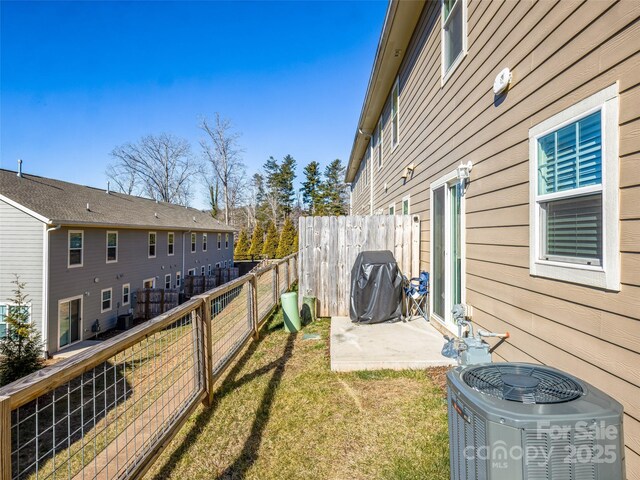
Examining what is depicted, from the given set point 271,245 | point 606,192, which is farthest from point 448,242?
point 271,245

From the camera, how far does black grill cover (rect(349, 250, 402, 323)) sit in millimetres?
5332

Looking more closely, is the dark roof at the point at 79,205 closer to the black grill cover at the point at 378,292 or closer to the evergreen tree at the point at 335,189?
the black grill cover at the point at 378,292

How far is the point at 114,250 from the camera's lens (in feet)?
44.7

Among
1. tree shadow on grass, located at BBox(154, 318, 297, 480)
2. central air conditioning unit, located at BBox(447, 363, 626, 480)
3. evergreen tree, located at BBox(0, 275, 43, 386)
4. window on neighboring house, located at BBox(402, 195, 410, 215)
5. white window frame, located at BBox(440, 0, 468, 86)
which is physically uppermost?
white window frame, located at BBox(440, 0, 468, 86)

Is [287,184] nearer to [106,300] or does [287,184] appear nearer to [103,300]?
[106,300]

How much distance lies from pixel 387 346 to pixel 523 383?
2.86 m

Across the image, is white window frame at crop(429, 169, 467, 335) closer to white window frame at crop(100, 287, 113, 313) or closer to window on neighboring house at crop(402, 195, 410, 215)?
window on neighboring house at crop(402, 195, 410, 215)

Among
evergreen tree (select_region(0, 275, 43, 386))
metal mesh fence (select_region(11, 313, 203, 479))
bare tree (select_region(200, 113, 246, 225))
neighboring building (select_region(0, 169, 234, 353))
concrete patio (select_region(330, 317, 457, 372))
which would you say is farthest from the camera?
bare tree (select_region(200, 113, 246, 225))

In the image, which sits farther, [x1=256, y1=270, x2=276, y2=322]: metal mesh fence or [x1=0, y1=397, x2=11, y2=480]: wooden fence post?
[x1=256, y1=270, x2=276, y2=322]: metal mesh fence

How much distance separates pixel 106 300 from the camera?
1300 centimetres

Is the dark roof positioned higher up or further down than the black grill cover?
higher up

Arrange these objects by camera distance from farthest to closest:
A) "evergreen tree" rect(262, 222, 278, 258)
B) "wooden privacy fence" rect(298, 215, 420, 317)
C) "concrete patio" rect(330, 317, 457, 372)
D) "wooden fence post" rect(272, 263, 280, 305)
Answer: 1. "evergreen tree" rect(262, 222, 278, 258)
2. "wooden fence post" rect(272, 263, 280, 305)
3. "wooden privacy fence" rect(298, 215, 420, 317)
4. "concrete patio" rect(330, 317, 457, 372)

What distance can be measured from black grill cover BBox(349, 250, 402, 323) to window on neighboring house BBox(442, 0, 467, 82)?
2855 millimetres

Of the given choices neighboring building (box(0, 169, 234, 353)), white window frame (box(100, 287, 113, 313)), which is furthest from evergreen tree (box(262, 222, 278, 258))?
white window frame (box(100, 287, 113, 313))
